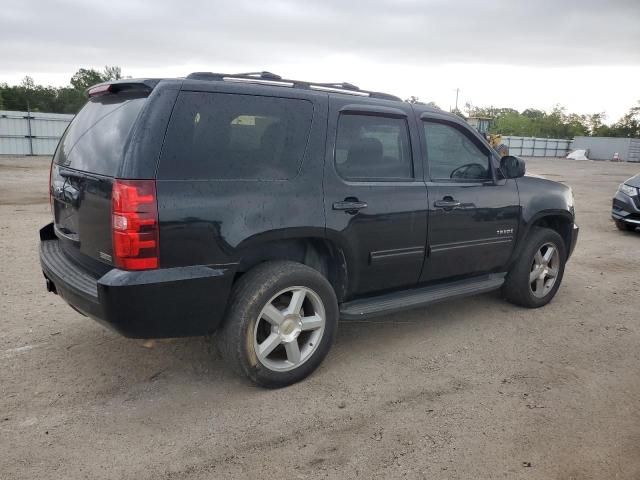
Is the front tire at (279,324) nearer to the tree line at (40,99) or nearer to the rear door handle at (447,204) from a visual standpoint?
the rear door handle at (447,204)

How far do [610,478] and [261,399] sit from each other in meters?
1.93

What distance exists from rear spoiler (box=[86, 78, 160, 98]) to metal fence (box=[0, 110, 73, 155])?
23.0 m

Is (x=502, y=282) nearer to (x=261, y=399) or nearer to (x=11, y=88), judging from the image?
(x=261, y=399)

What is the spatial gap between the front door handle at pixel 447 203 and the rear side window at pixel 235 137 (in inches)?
48.4

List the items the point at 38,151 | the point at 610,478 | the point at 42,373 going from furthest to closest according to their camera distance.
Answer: the point at 38,151 → the point at 42,373 → the point at 610,478

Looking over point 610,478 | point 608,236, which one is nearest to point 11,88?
point 608,236

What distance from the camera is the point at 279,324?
3346 millimetres

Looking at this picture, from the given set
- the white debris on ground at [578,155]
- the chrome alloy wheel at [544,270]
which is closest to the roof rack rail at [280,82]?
the chrome alloy wheel at [544,270]

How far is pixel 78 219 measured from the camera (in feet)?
10.6

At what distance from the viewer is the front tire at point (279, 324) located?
3188 mm

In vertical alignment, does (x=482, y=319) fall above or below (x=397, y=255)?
below

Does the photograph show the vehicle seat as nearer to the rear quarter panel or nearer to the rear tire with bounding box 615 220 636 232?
the rear quarter panel

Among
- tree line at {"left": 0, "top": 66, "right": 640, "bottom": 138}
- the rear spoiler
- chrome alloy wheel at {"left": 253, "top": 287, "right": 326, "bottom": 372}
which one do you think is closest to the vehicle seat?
chrome alloy wheel at {"left": 253, "top": 287, "right": 326, "bottom": 372}

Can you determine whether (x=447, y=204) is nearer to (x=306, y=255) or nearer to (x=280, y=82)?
(x=306, y=255)
